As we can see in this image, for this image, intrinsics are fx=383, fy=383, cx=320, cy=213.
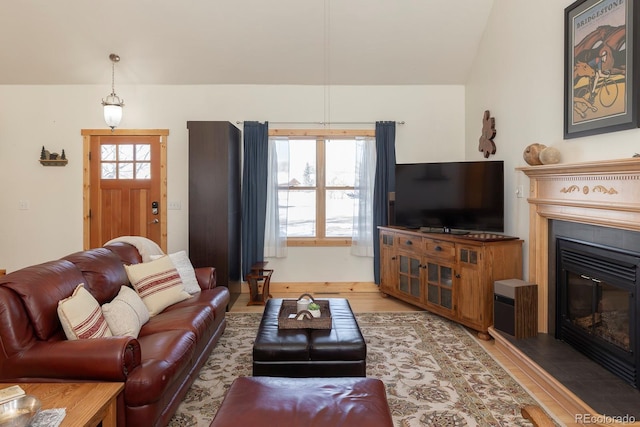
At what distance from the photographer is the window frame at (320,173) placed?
5.21m

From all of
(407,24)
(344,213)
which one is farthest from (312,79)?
(344,213)

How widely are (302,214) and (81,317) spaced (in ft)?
11.4

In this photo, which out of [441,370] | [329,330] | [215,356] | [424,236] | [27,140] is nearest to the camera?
[329,330]

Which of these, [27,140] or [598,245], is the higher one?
[27,140]

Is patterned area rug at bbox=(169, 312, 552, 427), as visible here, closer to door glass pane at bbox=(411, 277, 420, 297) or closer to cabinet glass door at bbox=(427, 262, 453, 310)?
cabinet glass door at bbox=(427, 262, 453, 310)

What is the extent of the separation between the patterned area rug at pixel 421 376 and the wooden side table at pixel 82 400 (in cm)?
60

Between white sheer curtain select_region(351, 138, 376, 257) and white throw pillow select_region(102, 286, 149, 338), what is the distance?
3160mm

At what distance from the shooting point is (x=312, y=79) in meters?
5.13

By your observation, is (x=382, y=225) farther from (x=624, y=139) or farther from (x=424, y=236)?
(x=624, y=139)

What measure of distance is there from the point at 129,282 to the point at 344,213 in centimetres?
304

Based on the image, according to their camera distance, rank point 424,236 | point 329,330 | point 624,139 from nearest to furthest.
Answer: point 624,139, point 329,330, point 424,236

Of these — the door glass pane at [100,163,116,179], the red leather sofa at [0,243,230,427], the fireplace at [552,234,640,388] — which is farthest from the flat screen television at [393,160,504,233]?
the door glass pane at [100,163,116,179]

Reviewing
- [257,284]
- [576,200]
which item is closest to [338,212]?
[257,284]

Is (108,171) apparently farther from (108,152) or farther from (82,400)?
(82,400)
